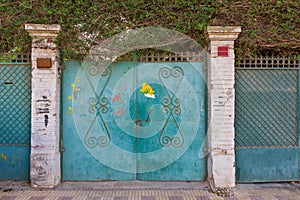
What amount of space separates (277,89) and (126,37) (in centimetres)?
297

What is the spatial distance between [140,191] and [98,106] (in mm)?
1698

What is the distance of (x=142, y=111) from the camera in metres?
4.68

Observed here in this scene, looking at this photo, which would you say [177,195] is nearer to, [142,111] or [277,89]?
[142,111]

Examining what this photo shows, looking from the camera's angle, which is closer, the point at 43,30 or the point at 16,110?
the point at 43,30

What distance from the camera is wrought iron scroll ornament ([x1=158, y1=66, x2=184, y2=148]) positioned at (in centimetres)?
469

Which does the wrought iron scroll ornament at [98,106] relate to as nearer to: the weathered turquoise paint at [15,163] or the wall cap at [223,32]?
the weathered turquoise paint at [15,163]

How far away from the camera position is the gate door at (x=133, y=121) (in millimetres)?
4680

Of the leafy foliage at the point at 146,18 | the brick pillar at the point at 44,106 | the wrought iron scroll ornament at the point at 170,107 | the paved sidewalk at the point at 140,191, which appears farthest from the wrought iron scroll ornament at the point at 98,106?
the wrought iron scroll ornament at the point at 170,107

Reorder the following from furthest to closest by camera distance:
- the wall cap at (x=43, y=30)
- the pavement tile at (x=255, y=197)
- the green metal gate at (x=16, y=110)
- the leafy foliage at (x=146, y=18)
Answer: the green metal gate at (x=16, y=110)
the leafy foliage at (x=146, y=18)
the wall cap at (x=43, y=30)
the pavement tile at (x=255, y=197)

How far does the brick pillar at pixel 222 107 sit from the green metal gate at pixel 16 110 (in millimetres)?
→ 3354

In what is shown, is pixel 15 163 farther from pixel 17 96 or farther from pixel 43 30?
pixel 43 30

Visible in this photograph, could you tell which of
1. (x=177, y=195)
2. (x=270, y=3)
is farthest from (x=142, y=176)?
(x=270, y=3)

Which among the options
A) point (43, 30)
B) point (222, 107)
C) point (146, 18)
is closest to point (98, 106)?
point (43, 30)

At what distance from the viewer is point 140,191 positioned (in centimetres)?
435
